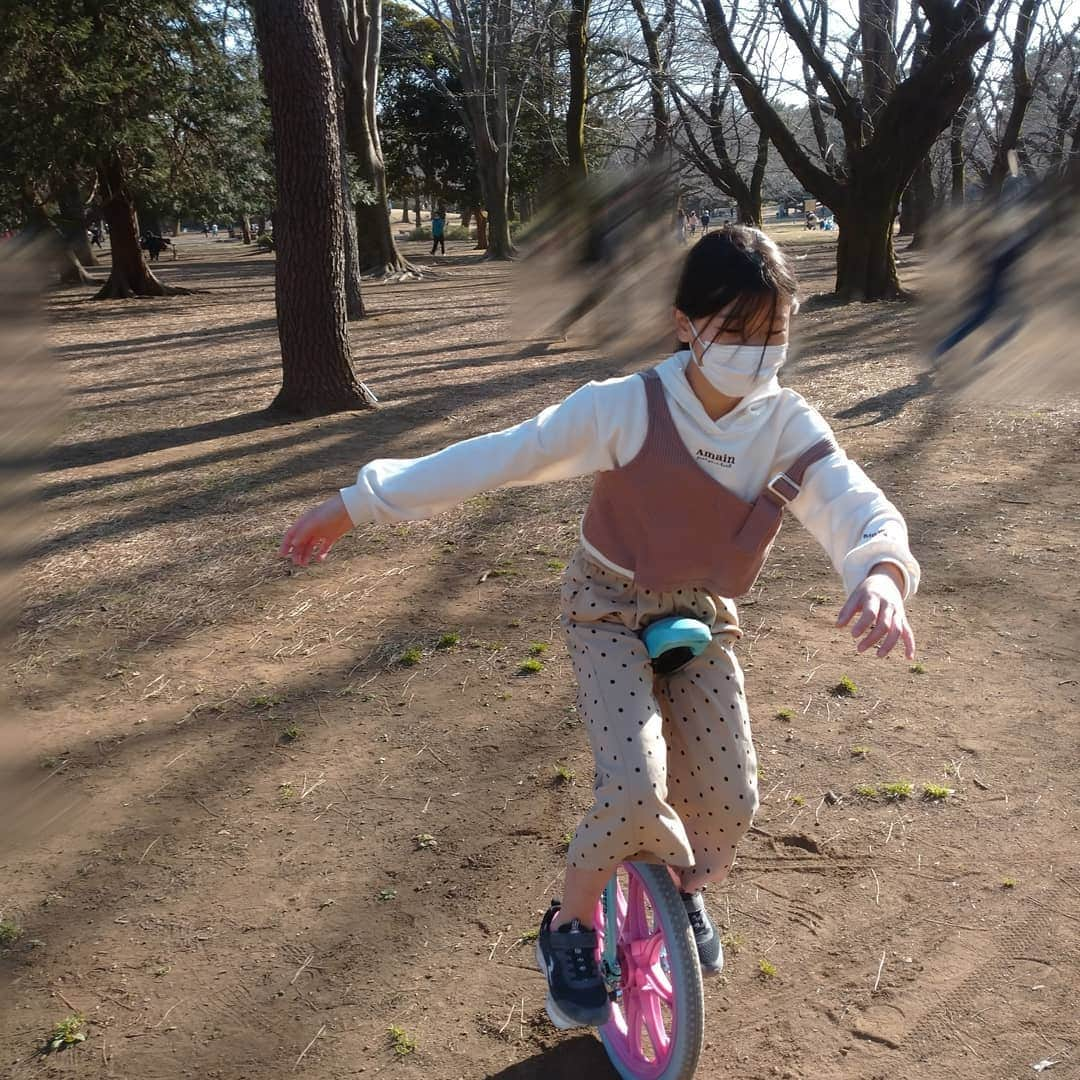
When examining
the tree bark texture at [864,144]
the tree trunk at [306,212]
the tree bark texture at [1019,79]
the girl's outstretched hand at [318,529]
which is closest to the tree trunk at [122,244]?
the tree bark texture at [864,144]

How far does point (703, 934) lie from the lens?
8.87ft

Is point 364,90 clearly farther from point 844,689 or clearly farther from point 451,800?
point 451,800

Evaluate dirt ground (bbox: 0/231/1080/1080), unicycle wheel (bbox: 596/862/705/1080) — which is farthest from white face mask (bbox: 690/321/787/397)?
dirt ground (bbox: 0/231/1080/1080)

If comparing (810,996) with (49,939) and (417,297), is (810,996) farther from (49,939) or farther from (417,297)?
(417,297)

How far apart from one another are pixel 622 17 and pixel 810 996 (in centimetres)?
2356

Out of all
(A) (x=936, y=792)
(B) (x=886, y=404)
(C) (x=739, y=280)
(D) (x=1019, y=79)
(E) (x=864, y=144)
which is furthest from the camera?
(D) (x=1019, y=79)

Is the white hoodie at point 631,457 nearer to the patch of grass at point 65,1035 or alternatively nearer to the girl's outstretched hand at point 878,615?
the girl's outstretched hand at point 878,615

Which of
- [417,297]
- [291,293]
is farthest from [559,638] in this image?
[417,297]

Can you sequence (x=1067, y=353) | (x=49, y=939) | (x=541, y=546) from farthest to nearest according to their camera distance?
1. (x=1067, y=353)
2. (x=541, y=546)
3. (x=49, y=939)

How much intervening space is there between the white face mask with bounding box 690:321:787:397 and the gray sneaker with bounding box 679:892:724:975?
1255 mm

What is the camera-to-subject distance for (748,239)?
2412 mm

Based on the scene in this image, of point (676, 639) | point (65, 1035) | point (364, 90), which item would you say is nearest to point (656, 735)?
point (676, 639)

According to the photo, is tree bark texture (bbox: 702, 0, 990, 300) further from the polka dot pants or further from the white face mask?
the polka dot pants

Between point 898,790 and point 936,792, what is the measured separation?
0.13 meters
